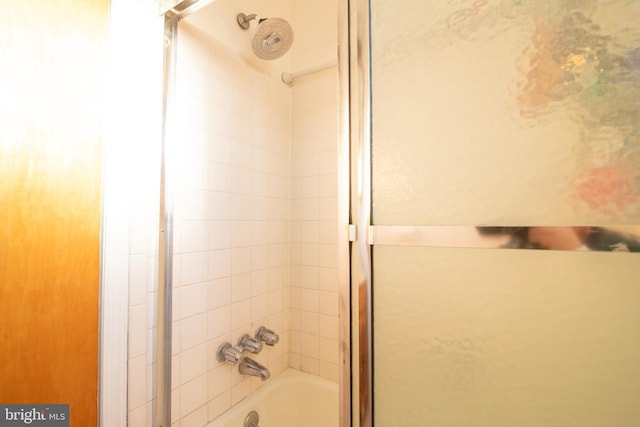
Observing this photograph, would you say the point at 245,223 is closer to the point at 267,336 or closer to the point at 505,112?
the point at 267,336

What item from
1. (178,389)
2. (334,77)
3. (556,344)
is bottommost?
(178,389)

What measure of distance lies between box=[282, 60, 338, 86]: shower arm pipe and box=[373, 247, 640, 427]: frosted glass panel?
1299 mm

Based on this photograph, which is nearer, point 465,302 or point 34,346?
point 465,302

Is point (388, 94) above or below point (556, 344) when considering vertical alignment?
above

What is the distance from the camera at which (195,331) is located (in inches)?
46.9

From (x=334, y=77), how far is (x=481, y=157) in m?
1.28

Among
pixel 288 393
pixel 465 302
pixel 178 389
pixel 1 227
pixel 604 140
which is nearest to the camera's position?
pixel 604 140

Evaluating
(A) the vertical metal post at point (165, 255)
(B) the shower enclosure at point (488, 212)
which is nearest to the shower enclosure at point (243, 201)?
(A) the vertical metal post at point (165, 255)

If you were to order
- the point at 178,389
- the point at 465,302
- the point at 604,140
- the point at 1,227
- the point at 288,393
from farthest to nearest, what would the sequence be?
1. the point at 288,393
2. the point at 178,389
3. the point at 1,227
4. the point at 465,302
5. the point at 604,140

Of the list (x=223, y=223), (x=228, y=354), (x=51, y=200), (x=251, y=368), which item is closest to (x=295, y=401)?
(x=251, y=368)

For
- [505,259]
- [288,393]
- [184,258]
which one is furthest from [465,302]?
[288,393]

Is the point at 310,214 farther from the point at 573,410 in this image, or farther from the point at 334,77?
the point at 573,410

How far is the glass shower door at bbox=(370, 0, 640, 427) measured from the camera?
1.48ft

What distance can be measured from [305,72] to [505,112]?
1372 mm
